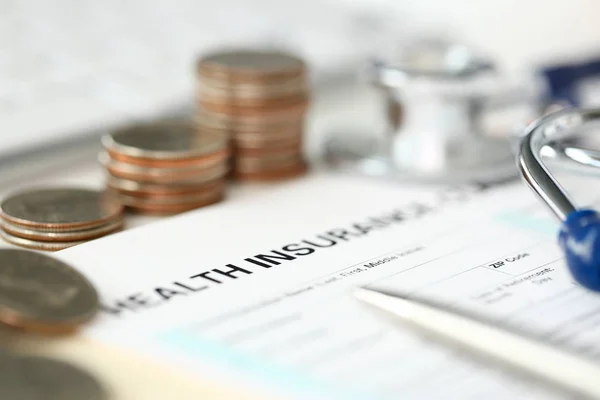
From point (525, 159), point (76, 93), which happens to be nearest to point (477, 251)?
point (525, 159)

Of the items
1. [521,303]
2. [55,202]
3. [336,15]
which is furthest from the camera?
[336,15]

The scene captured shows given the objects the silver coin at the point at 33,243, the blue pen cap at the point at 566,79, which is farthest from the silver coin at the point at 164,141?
the blue pen cap at the point at 566,79

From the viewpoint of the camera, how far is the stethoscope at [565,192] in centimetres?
52

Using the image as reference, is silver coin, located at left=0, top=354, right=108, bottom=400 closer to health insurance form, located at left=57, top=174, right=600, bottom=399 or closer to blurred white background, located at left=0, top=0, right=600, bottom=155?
health insurance form, located at left=57, top=174, right=600, bottom=399

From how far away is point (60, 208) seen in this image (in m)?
0.65

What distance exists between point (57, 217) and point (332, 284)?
21 cm

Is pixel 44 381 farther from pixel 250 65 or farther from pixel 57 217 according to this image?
pixel 250 65

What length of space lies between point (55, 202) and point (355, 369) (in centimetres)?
30

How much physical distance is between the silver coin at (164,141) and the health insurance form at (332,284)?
0.05m

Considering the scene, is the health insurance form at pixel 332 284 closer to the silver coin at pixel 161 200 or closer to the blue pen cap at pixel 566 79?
the silver coin at pixel 161 200

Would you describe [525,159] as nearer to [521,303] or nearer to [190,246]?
[521,303]

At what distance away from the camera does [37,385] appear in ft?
1.44

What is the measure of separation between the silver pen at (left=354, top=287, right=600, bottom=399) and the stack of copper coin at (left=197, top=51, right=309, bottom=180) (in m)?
0.28

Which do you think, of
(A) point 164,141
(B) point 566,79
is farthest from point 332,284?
(B) point 566,79
